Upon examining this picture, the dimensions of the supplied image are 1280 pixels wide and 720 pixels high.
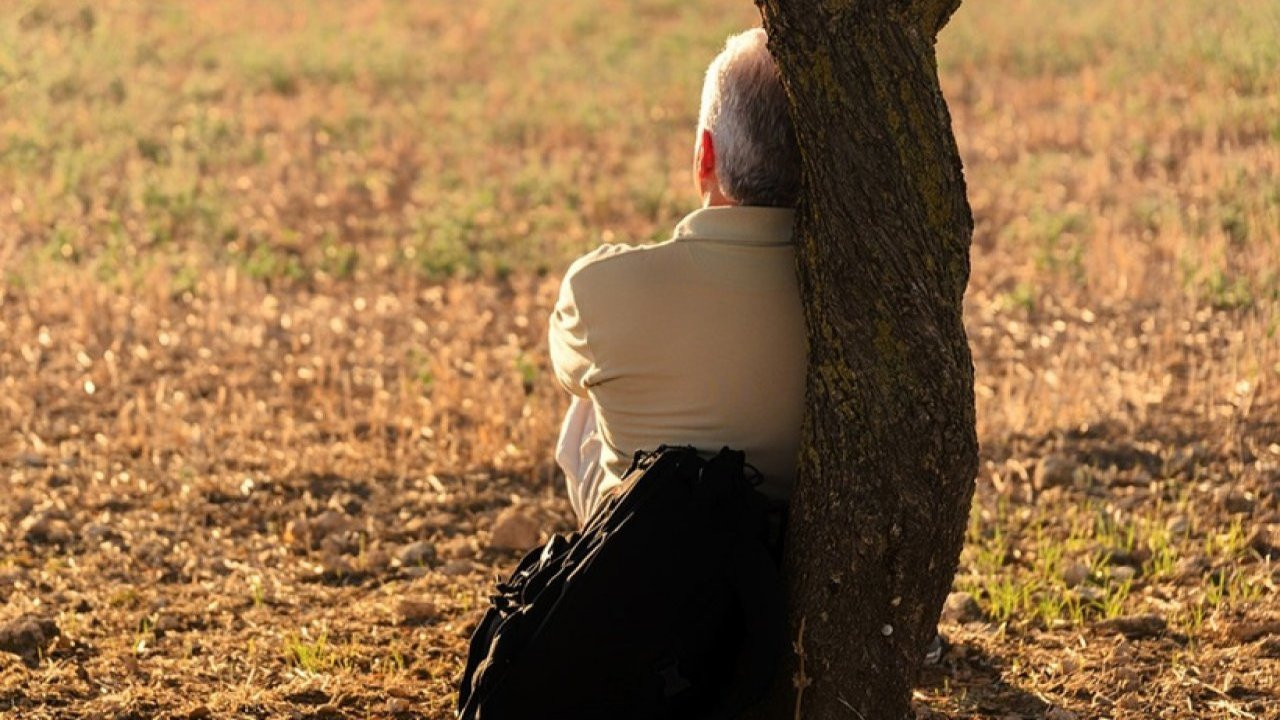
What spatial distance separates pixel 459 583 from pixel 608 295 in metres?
2.12

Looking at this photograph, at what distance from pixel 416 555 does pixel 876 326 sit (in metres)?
2.66

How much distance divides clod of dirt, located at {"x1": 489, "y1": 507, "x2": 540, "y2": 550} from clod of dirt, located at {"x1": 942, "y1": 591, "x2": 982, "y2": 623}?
148cm

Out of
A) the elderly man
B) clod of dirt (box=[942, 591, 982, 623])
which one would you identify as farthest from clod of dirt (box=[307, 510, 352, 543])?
the elderly man

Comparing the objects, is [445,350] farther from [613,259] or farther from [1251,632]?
[613,259]

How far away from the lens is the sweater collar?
375 centimetres

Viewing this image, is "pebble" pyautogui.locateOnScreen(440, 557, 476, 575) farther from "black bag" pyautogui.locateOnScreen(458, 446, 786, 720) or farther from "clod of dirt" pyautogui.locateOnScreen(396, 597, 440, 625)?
"black bag" pyautogui.locateOnScreen(458, 446, 786, 720)

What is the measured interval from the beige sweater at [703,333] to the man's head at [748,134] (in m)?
0.05

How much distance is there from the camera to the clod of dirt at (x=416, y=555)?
5840mm

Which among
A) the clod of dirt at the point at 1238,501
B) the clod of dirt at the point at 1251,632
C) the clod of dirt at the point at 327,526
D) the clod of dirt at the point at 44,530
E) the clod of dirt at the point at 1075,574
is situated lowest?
the clod of dirt at the point at 1251,632

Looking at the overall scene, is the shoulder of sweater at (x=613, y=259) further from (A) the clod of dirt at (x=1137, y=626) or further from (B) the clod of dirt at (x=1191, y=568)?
(B) the clod of dirt at (x=1191, y=568)

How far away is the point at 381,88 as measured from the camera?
15.0 metres

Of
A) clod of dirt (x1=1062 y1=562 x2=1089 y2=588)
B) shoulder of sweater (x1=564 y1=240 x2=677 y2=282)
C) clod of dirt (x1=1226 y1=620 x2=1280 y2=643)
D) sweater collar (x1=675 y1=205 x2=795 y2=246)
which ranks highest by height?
sweater collar (x1=675 y1=205 x2=795 y2=246)

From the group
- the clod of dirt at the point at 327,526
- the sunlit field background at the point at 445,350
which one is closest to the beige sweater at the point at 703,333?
the sunlit field background at the point at 445,350

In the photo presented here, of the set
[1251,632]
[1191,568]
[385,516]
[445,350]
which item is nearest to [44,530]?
[385,516]
